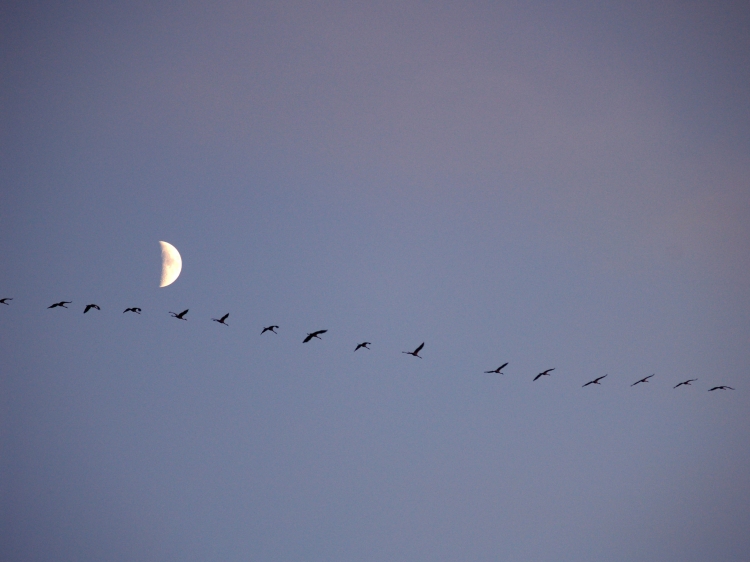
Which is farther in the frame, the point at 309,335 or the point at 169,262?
the point at 169,262

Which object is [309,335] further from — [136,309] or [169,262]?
[169,262]

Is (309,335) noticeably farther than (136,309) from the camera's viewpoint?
No

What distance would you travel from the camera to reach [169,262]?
334 ft

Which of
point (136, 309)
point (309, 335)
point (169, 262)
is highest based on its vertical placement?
point (169, 262)

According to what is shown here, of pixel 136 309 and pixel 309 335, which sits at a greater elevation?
pixel 136 309

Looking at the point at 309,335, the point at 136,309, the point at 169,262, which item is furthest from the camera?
the point at 169,262

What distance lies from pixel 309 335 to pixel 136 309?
19.1 meters

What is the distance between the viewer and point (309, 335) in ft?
206

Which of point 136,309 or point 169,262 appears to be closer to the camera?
point 136,309

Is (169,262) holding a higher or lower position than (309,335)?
higher

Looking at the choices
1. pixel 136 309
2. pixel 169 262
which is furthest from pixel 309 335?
pixel 169 262

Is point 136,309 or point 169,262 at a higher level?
point 169,262

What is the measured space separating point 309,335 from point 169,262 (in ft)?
153

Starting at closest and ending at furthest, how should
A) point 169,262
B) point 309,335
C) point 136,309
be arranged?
point 309,335 → point 136,309 → point 169,262
